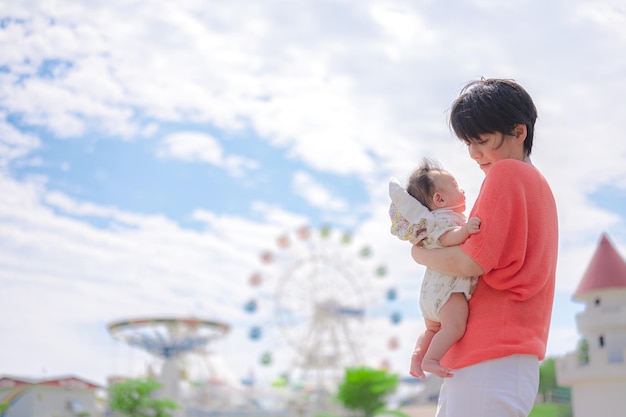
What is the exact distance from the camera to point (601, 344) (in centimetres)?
1596

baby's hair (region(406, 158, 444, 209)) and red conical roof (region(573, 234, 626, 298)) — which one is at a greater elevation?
red conical roof (region(573, 234, 626, 298))

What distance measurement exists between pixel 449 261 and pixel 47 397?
805 inches

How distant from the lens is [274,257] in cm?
3884

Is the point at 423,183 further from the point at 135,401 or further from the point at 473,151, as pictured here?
the point at 135,401

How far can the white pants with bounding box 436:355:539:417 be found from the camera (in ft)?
6.25

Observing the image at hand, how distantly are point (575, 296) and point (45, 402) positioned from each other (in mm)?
13747

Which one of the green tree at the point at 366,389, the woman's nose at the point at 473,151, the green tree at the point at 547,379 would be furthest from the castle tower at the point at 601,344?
the green tree at the point at 366,389

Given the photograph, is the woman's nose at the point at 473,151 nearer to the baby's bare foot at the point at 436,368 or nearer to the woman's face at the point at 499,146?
the woman's face at the point at 499,146

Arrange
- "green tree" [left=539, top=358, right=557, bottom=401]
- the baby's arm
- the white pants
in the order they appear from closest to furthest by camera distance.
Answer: the white pants → the baby's arm → "green tree" [left=539, top=358, right=557, bottom=401]

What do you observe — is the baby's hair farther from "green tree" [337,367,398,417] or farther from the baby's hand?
"green tree" [337,367,398,417]

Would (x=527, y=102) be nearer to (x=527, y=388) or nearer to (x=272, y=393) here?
(x=527, y=388)

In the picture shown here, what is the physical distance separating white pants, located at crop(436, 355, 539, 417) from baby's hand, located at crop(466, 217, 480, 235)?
13.1 inches

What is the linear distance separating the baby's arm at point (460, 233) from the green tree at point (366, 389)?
2836cm

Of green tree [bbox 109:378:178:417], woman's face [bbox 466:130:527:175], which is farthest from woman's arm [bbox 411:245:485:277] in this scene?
green tree [bbox 109:378:178:417]
